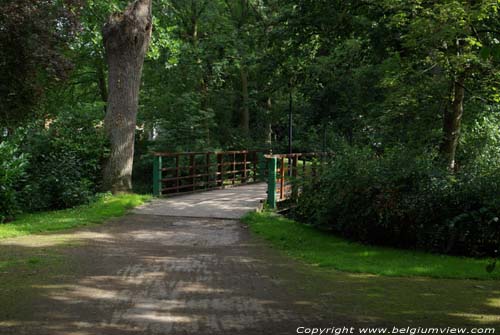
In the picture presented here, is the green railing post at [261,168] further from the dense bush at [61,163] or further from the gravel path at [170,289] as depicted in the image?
the gravel path at [170,289]

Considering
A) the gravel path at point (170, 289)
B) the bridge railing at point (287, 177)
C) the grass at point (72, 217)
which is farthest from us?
the bridge railing at point (287, 177)

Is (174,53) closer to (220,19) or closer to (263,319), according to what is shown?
(220,19)

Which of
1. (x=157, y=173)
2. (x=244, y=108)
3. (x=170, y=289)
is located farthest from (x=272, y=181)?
(x=244, y=108)

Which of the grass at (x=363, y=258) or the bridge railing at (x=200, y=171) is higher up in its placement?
the bridge railing at (x=200, y=171)

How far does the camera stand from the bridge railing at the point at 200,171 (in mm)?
14523

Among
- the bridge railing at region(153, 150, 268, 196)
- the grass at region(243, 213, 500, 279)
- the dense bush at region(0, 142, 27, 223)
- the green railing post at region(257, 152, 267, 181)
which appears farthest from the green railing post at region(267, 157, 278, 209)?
the green railing post at region(257, 152, 267, 181)

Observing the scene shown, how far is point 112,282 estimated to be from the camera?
6.06m

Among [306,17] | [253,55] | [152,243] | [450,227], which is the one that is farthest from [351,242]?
[253,55]

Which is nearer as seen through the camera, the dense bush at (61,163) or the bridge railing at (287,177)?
the bridge railing at (287,177)

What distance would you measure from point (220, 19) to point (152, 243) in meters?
17.7

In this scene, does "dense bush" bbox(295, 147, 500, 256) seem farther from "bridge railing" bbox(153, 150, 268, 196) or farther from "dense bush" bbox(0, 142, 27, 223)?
"dense bush" bbox(0, 142, 27, 223)

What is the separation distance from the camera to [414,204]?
27.8 ft

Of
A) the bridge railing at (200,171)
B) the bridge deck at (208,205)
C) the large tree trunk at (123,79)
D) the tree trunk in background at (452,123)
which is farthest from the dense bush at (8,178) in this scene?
the tree trunk in background at (452,123)

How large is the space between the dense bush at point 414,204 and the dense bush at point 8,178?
609cm
